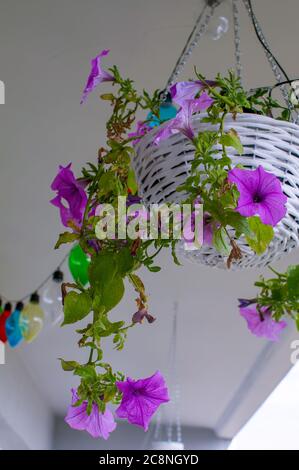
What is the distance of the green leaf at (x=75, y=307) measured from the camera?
0.58 meters

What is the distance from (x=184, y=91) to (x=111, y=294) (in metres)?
0.24

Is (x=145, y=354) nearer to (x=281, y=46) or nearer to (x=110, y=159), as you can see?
(x=281, y=46)

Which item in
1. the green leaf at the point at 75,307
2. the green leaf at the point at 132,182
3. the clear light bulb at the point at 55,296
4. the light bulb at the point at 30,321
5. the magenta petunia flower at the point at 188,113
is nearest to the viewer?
the green leaf at the point at 75,307

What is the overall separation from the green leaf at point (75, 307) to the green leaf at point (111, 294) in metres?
0.02

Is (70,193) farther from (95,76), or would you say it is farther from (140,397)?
(140,397)

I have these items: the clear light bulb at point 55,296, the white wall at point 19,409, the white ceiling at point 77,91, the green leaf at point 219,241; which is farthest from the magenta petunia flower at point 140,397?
the white wall at point 19,409

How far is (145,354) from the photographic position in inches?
145

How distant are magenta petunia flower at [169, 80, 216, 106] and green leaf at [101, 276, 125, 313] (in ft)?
0.70

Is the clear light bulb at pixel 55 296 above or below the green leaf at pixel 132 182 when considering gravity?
above

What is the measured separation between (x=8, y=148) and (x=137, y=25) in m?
0.64

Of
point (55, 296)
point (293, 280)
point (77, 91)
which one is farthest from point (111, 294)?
point (55, 296)

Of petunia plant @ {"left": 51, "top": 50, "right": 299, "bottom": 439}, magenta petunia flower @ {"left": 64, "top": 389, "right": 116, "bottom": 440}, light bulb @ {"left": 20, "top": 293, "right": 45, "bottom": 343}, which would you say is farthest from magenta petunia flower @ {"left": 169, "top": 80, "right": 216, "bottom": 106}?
light bulb @ {"left": 20, "top": 293, "right": 45, "bottom": 343}

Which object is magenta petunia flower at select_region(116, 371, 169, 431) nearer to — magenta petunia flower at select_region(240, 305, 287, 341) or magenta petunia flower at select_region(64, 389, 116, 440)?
magenta petunia flower at select_region(64, 389, 116, 440)

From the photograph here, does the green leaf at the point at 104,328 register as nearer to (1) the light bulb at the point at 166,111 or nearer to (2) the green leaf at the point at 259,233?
(2) the green leaf at the point at 259,233
